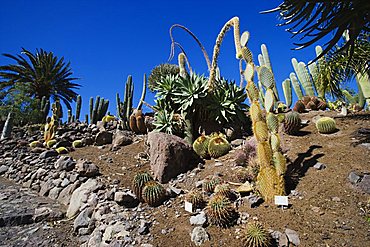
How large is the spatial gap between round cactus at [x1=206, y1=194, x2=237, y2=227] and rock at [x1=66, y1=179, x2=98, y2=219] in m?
2.59

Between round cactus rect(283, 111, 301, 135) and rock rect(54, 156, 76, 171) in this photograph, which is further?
rock rect(54, 156, 76, 171)

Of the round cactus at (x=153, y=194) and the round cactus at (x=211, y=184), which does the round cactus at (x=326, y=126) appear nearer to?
the round cactus at (x=211, y=184)

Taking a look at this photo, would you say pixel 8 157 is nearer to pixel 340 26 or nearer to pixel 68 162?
pixel 68 162

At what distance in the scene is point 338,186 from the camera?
3.51 metres

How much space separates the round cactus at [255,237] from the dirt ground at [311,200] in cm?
17

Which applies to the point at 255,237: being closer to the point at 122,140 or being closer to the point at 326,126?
the point at 326,126

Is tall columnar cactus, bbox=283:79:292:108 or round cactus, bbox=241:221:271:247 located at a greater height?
tall columnar cactus, bbox=283:79:292:108

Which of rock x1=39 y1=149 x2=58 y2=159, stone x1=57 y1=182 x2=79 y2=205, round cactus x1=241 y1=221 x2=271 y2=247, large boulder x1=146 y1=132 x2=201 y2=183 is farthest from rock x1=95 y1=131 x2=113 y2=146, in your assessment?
round cactus x1=241 y1=221 x2=271 y2=247

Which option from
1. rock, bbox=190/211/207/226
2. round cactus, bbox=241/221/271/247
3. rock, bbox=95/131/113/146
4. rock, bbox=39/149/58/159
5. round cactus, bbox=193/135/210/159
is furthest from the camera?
rock, bbox=95/131/113/146

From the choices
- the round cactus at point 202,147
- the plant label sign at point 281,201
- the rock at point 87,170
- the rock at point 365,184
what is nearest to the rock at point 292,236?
the plant label sign at point 281,201

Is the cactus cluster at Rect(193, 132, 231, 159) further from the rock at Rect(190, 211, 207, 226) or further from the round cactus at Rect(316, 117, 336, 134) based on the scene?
the rock at Rect(190, 211, 207, 226)

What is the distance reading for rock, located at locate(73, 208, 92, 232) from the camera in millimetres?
4336

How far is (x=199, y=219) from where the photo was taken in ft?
11.4

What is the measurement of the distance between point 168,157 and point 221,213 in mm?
1872
